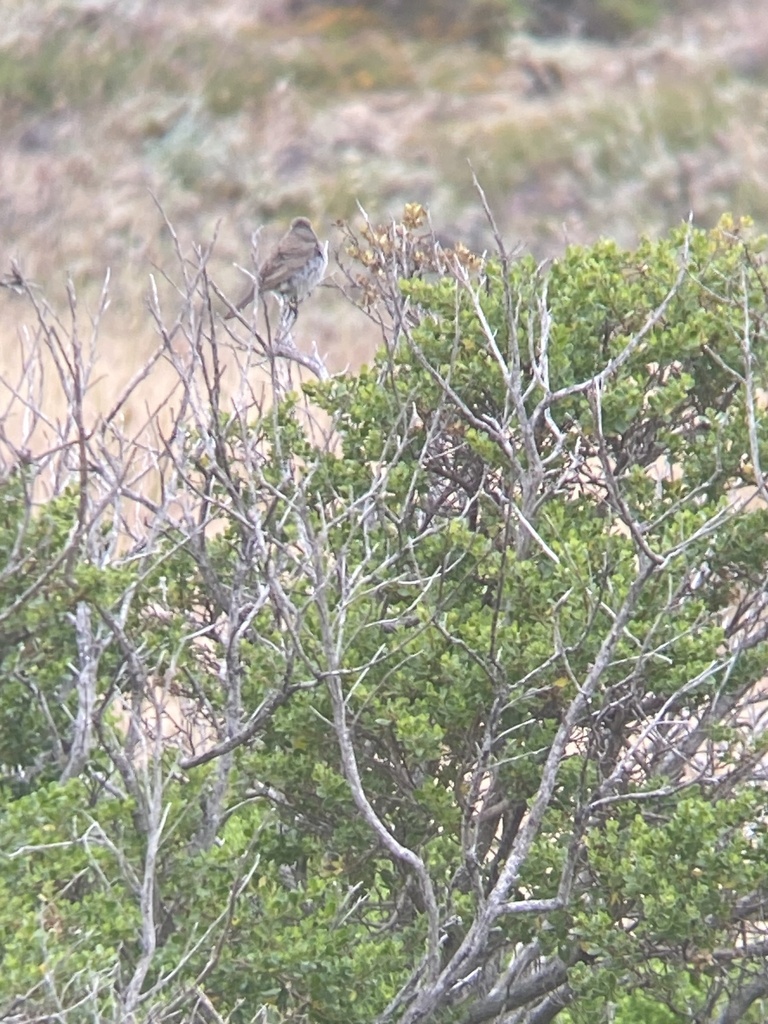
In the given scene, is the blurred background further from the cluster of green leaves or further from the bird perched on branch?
the cluster of green leaves

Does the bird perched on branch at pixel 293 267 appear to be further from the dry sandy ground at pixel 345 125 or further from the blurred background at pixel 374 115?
Answer: the dry sandy ground at pixel 345 125

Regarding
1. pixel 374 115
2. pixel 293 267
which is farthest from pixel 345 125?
pixel 293 267

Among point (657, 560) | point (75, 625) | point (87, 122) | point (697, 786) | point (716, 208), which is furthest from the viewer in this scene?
point (87, 122)

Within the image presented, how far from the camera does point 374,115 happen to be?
29.9 meters

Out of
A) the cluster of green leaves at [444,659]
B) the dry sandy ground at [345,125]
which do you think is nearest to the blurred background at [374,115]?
the dry sandy ground at [345,125]

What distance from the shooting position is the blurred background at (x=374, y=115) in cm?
2612

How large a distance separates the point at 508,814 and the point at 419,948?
1.45 ft

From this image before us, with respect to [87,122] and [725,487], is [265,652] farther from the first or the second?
[87,122]

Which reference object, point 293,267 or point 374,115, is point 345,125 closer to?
point 374,115

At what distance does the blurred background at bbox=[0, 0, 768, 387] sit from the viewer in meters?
26.1

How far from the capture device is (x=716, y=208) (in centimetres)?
2698

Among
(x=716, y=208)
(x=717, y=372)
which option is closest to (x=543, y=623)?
(x=717, y=372)

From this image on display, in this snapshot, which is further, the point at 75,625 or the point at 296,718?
the point at 75,625

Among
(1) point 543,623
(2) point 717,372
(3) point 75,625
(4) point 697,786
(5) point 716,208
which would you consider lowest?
(4) point 697,786
